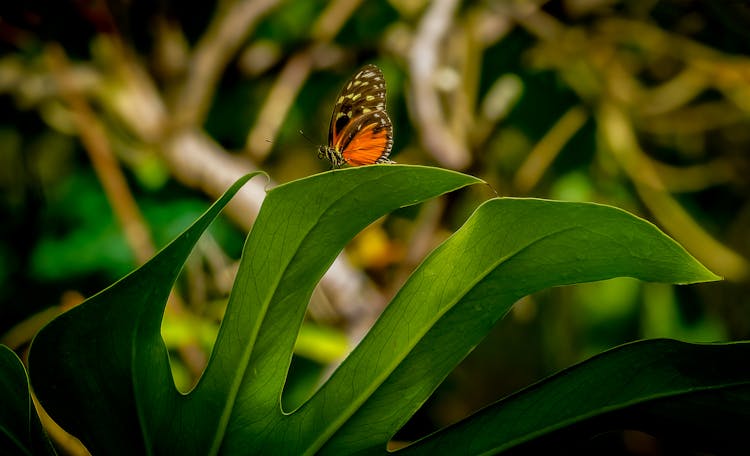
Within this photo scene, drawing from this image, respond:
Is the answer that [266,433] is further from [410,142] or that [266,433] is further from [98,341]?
[410,142]

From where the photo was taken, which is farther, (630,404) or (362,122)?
(362,122)

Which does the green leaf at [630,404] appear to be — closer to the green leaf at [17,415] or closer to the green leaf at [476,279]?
the green leaf at [476,279]

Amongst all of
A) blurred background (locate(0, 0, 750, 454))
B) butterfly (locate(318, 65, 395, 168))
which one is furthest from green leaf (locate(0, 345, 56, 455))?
blurred background (locate(0, 0, 750, 454))

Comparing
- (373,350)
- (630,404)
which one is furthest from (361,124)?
(630,404)

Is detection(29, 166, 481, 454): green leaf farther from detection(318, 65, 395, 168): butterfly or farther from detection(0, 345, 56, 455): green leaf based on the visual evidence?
detection(318, 65, 395, 168): butterfly

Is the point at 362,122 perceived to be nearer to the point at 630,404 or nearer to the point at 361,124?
the point at 361,124

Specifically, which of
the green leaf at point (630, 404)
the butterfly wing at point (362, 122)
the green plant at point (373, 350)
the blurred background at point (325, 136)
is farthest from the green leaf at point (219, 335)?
the blurred background at point (325, 136)
